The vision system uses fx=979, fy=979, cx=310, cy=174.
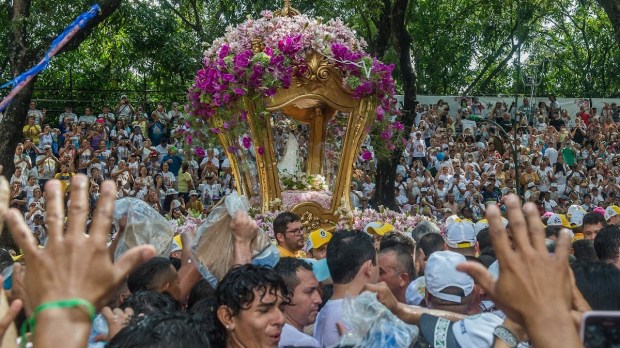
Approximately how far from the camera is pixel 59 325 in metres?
2.29

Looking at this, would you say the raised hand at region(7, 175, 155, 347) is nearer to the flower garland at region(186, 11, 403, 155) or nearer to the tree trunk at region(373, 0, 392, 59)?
the flower garland at region(186, 11, 403, 155)

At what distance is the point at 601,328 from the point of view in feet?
7.18

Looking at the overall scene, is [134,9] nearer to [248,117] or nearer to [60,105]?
[60,105]

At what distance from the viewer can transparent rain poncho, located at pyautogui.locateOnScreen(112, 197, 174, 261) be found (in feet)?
19.7

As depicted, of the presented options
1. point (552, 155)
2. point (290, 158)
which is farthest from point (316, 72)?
point (552, 155)

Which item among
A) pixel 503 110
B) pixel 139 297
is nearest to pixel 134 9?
pixel 503 110

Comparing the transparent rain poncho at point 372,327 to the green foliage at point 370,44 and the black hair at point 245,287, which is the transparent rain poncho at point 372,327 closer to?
the black hair at point 245,287

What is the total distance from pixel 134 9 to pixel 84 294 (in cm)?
2327

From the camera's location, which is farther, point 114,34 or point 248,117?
point 114,34

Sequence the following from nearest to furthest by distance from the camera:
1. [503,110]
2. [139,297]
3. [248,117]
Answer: [139,297], [248,117], [503,110]

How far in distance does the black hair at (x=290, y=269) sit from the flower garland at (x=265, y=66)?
241 inches

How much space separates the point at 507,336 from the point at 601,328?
0.79 meters

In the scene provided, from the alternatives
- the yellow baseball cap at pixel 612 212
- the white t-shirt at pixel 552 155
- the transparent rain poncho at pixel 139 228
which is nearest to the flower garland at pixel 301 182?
the yellow baseball cap at pixel 612 212

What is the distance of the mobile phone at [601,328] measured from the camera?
2166mm
